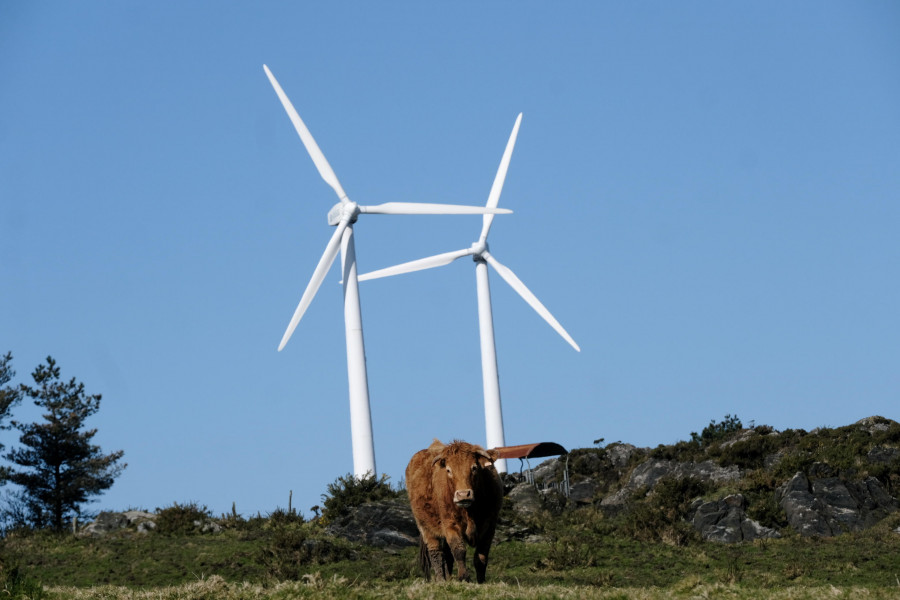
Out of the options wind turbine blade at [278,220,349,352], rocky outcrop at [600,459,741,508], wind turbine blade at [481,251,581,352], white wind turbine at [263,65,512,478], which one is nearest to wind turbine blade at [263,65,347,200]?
white wind turbine at [263,65,512,478]

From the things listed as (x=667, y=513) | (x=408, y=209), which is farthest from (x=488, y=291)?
(x=667, y=513)

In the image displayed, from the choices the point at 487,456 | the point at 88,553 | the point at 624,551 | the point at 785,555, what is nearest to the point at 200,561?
the point at 88,553

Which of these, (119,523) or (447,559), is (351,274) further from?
(447,559)

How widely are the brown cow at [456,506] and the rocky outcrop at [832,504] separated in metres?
23.5

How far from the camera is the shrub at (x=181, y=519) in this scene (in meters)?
41.5

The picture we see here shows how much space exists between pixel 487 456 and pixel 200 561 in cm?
1624

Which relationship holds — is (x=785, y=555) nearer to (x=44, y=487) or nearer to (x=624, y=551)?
(x=624, y=551)

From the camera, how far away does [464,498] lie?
18656 millimetres

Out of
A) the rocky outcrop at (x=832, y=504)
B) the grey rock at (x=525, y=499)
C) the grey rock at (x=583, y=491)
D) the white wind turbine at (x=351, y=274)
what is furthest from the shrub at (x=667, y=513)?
the white wind turbine at (x=351, y=274)

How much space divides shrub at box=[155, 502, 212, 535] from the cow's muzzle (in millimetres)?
25241

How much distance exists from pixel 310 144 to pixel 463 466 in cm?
4223

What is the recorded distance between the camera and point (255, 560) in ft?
107

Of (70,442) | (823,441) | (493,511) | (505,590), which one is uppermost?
(70,442)

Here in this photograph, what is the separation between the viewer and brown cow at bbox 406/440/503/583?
64.6 ft
